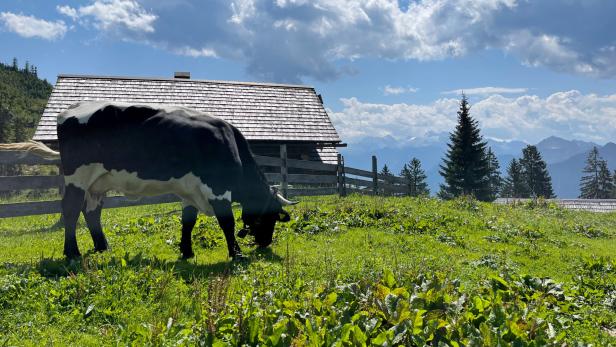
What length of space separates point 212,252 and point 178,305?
3.34m

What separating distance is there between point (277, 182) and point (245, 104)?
6.47 m

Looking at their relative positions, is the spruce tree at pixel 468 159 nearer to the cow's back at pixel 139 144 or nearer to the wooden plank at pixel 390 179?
the wooden plank at pixel 390 179

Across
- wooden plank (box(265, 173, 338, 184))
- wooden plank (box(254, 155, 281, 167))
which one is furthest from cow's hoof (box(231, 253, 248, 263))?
wooden plank (box(265, 173, 338, 184))

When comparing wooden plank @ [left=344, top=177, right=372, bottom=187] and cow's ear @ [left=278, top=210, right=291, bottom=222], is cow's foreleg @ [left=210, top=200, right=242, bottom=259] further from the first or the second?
wooden plank @ [left=344, top=177, right=372, bottom=187]

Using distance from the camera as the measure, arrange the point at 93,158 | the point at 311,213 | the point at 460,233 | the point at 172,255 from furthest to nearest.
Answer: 1. the point at 311,213
2. the point at 460,233
3. the point at 172,255
4. the point at 93,158

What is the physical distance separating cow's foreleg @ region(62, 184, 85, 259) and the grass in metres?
0.63

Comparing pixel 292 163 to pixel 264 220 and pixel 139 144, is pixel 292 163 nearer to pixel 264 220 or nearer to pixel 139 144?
pixel 264 220

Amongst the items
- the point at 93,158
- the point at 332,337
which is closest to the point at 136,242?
the point at 93,158

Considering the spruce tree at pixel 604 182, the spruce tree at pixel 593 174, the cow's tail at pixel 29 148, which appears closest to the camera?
the cow's tail at pixel 29 148

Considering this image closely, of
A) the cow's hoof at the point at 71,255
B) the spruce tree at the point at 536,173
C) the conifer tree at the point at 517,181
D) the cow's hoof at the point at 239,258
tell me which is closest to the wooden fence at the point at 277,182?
the cow's hoof at the point at 71,255

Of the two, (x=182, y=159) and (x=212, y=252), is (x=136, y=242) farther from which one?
(x=182, y=159)

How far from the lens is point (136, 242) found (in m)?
8.84

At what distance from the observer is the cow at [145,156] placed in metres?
7.33

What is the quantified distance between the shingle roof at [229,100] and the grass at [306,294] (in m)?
14.0
